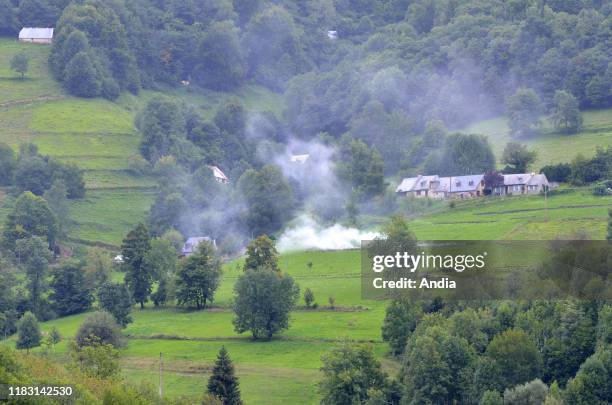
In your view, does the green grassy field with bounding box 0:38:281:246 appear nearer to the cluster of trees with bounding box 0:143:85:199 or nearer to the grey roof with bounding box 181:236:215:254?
the cluster of trees with bounding box 0:143:85:199

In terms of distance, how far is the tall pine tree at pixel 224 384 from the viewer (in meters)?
85.4

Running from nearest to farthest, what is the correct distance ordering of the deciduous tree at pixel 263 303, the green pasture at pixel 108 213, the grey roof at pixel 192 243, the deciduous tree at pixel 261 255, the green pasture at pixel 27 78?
the deciduous tree at pixel 263 303 → the deciduous tree at pixel 261 255 → the grey roof at pixel 192 243 → the green pasture at pixel 108 213 → the green pasture at pixel 27 78

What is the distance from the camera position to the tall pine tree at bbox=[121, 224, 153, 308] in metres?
117

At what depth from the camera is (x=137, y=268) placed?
119m

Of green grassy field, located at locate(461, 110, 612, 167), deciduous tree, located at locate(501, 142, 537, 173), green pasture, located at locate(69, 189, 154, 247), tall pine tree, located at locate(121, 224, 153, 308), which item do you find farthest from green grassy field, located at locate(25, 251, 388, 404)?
green grassy field, located at locate(461, 110, 612, 167)

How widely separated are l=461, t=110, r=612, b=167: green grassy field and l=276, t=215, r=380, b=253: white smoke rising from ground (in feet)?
81.4

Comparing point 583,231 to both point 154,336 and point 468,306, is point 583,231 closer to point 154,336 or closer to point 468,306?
point 468,306

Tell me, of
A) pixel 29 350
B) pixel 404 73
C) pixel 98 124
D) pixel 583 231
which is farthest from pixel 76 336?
pixel 404 73

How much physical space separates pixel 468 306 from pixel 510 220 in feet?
102

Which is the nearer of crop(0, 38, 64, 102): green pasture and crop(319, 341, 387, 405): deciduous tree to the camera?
crop(319, 341, 387, 405): deciduous tree

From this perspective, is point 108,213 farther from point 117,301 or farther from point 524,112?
point 524,112

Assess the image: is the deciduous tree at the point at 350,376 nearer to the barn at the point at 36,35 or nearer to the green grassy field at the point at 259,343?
the green grassy field at the point at 259,343

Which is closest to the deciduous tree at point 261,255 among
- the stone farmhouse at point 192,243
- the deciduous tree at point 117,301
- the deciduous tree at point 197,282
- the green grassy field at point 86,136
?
the deciduous tree at point 197,282

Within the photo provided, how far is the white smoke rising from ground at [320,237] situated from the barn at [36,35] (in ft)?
239
